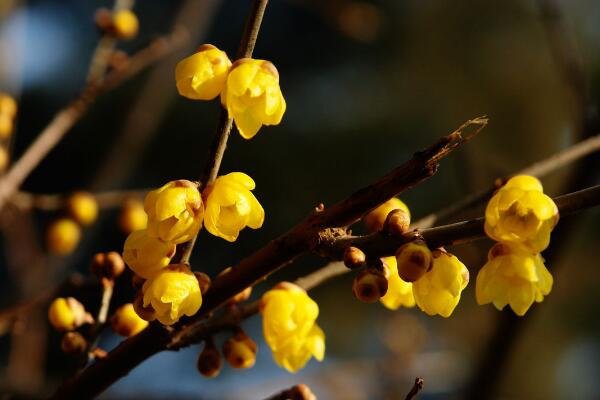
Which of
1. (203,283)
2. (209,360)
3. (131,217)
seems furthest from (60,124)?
(203,283)

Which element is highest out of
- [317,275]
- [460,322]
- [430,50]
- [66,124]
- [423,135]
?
[317,275]

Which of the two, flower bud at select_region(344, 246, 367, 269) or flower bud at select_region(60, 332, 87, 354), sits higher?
flower bud at select_region(344, 246, 367, 269)

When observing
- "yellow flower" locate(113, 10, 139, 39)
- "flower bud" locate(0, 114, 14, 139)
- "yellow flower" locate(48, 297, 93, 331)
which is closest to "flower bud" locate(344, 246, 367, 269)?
"yellow flower" locate(48, 297, 93, 331)

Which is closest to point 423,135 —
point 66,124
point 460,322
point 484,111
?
point 484,111

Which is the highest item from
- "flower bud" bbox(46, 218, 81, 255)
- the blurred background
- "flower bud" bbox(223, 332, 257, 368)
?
"flower bud" bbox(223, 332, 257, 368)

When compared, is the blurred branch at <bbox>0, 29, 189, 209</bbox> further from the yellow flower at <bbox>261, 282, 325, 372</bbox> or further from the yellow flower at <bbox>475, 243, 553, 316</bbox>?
the yellow flower at <bbox>475, 243, 553, 316</bbox>

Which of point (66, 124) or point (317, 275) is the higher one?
point (317, 275)

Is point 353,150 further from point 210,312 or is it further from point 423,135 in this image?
point 210,312

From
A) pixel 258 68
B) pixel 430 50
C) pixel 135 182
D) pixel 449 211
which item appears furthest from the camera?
pixel 430 50
